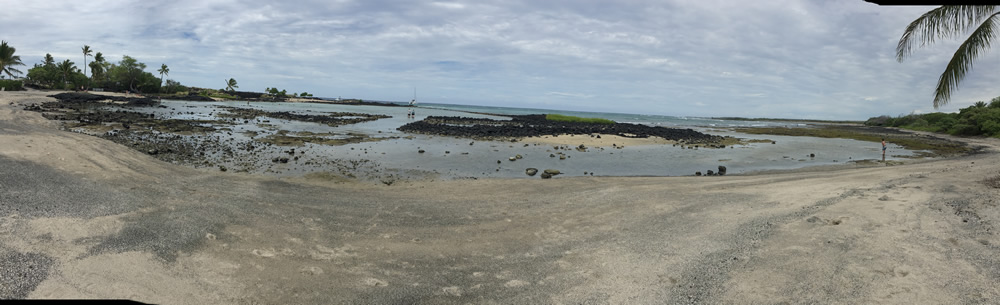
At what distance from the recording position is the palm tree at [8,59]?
2645 inches

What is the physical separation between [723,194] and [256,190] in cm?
1082

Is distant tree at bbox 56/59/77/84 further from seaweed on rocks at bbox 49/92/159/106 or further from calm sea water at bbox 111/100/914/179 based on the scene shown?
calm sea water at bbox 111/100/914/179

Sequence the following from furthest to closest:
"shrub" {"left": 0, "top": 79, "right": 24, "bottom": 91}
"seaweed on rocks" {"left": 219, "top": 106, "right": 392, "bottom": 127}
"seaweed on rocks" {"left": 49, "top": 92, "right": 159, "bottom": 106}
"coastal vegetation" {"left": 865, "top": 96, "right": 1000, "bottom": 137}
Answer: "shrub" {"left": 0, "top": 79, "right": 24, "bottom": 91}, "seaweed on rocks" {"left": 49, "top": 92, "right": 159, "bottom": 106}, "seaweed on rocks" {"left": 219, "top": 106, "right": 392, "bottom": 127}, "coastal vegetation" {"left": 865, "top": 96, "right": 1000, "bottom": 137}

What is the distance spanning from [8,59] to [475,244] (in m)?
94.4

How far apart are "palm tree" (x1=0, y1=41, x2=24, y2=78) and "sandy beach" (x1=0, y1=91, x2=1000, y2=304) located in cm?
8362

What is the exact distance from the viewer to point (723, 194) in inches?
440

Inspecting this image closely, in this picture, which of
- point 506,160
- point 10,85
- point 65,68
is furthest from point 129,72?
point 506,160

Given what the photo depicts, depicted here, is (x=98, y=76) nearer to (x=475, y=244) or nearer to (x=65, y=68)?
(x=65, y=68)

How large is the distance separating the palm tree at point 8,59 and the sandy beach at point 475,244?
3292 inches

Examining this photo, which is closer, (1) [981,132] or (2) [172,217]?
(2) [172,217]

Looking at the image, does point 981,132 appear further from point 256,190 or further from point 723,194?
point 256,190

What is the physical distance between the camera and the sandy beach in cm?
539

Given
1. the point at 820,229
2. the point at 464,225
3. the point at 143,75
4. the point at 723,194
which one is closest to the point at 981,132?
the point at 723,194

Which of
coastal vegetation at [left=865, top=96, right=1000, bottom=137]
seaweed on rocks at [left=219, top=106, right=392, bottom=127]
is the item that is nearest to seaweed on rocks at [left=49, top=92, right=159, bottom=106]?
seaweed on rocks at [left=219, top=106, right=392, bottom=127]
